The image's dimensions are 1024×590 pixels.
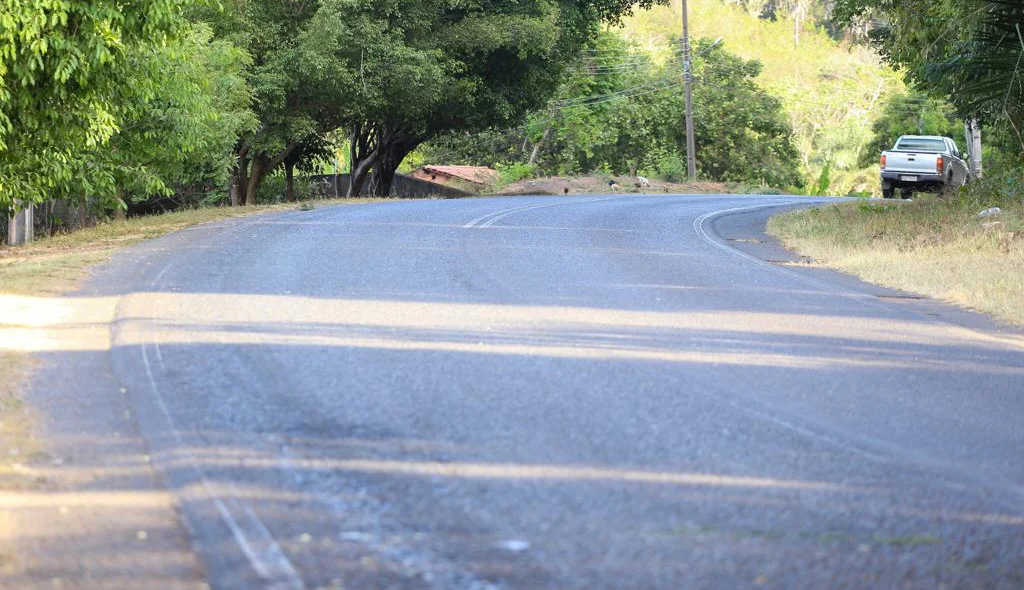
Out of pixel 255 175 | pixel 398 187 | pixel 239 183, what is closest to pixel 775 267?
pixel 255 175

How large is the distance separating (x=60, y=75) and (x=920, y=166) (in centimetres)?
2106

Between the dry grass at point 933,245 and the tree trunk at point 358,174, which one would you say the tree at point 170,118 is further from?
the tree trunk at point 358,174

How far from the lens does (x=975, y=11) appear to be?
17.8 m

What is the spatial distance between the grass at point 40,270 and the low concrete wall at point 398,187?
18931 mm

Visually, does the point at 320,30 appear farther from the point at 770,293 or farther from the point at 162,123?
the point at 770,293

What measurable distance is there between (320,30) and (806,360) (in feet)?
74.5

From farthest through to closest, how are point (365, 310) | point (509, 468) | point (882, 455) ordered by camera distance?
point (365, 310)
point (882, 455)
point (509, 468)

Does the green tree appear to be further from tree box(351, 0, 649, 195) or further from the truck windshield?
the truck windshield

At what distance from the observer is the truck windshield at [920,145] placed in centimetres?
2961

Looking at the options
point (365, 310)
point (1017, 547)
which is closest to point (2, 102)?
point (365, 310)

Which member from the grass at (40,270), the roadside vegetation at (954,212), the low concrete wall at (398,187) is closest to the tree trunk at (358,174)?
the low concrete wall at (398,187)

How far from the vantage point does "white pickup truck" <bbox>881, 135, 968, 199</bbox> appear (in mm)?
28547

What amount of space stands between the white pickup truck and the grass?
12374 mm

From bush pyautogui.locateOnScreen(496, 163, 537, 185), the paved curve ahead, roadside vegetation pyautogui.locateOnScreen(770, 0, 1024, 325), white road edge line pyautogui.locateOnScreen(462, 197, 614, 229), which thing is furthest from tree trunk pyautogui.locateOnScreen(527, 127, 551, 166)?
the paved curve ahead
